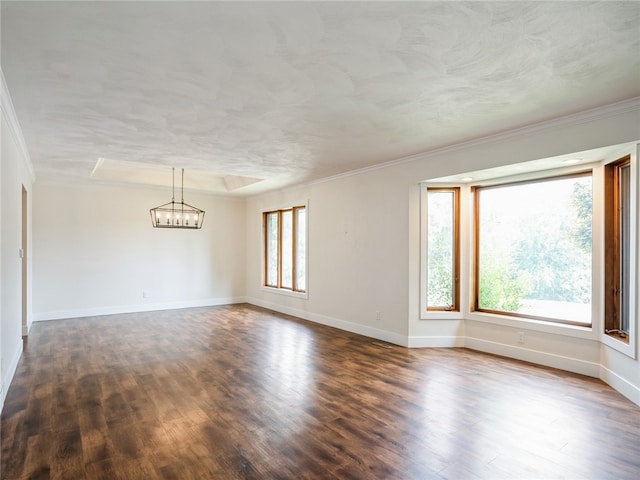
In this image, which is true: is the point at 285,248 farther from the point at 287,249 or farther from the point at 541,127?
the point at 541,127

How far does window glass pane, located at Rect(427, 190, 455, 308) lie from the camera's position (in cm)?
502

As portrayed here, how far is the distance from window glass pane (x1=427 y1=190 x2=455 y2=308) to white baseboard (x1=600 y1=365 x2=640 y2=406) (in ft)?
5.90

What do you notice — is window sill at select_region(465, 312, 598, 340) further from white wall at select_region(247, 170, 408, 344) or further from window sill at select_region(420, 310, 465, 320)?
white wall at select_region(247, 170, 408, 344)

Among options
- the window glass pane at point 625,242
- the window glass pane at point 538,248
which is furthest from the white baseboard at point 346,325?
the window glass pane at point 625,242

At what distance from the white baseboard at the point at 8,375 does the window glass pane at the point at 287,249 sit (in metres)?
4.56

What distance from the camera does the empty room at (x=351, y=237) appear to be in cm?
213

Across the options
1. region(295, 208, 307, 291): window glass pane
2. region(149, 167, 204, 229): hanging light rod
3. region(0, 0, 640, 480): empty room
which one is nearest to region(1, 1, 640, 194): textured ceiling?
region(0, 0, 640, 480): empty room

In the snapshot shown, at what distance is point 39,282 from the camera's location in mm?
6555

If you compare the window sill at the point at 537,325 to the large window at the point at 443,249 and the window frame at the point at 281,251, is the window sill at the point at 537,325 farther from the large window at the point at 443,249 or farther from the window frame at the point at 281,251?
the window frame at the point at 281,251

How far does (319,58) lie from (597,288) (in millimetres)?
3753

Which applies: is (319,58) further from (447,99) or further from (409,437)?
(409,437)

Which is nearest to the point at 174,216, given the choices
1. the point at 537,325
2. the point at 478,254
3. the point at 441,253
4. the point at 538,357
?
the point at 441,253

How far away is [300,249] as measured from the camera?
24.0 ft

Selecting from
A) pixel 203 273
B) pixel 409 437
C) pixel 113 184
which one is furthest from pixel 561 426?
pixel 113 184
